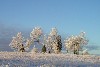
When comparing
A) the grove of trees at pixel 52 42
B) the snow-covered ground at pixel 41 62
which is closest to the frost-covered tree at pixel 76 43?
the grove of trees at pixel 52 42

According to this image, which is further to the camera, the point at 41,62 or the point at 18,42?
the point at 18,42

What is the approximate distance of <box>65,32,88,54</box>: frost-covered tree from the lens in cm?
13162

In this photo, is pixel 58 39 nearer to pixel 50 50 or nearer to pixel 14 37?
pixel 50 50

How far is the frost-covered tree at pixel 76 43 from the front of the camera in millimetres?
131625

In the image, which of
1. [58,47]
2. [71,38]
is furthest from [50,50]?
[71,38]

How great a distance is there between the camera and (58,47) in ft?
422

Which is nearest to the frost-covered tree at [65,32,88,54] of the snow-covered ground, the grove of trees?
the grove of trees

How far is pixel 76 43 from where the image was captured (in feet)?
438

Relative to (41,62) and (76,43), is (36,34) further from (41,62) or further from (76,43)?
(41,62)

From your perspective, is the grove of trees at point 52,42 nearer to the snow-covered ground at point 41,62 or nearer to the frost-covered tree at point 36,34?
the frost-covered tree at point 36,34

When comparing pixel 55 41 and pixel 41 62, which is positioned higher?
pixel 55 41

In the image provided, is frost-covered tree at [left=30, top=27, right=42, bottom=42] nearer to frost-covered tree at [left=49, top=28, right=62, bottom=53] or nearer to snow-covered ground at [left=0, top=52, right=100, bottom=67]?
frost-covered tree at [left=49, top=28, right=62, bottom=53]

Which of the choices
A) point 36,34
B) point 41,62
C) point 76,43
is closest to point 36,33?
point 36,34

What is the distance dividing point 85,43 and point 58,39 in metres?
12.0
